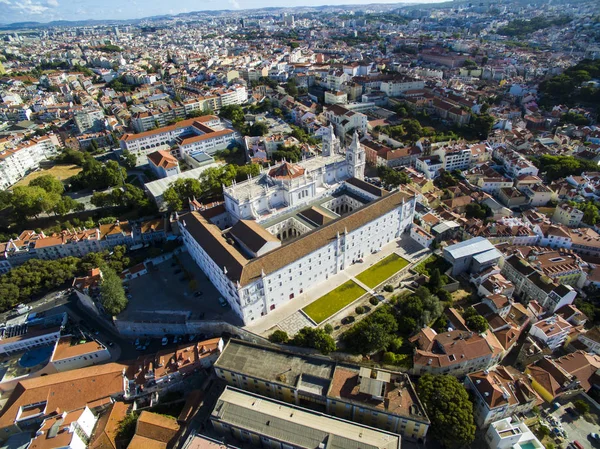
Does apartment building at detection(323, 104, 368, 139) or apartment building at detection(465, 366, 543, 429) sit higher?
apartment building at detection(323, 104, 368, 139)

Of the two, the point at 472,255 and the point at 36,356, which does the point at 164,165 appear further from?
the point at 472,255

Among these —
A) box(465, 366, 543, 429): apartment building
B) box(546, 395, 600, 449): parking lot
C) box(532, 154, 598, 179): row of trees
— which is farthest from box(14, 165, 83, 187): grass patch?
box(532, 154, 598, 179): row of trees

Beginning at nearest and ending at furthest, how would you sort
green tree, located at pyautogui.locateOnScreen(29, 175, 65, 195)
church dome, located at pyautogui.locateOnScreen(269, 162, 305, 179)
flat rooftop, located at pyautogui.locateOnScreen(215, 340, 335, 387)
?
flat rooftop, located at pyautogui.locateOnScreen(215, 340, 335, 387), church dome, located at pyautogui.locateOnScreen(269, 162, 305, 179), green tree, located at pyautogui.locateOnScreen(29, 175, 65, 195)

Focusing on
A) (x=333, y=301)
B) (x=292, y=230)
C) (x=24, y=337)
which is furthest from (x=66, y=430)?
(x=292, y=230)

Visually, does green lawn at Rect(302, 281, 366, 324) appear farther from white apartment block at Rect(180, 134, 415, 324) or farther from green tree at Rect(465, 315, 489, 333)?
green tree at Rect(465, 315, 489, 333)

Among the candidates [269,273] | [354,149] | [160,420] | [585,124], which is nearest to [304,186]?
[354,149]
